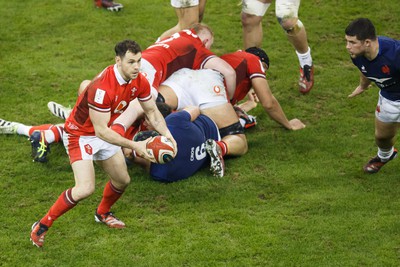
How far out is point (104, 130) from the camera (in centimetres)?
637

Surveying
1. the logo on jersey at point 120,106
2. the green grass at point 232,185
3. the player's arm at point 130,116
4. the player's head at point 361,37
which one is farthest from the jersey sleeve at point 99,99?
the player's head at point 361,37

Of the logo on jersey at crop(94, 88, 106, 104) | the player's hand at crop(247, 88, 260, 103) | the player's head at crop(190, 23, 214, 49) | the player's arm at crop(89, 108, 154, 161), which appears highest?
the logo on jersey at crop(94, 88, 106, 104)

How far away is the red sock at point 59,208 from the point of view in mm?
6691

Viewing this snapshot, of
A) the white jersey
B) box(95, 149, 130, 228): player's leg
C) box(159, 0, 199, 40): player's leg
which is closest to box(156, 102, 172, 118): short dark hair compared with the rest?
the white jersey

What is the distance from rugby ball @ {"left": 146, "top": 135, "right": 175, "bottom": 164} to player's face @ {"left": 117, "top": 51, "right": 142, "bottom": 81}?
567 millimetres

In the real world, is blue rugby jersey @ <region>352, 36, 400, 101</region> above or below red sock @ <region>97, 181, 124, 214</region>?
above

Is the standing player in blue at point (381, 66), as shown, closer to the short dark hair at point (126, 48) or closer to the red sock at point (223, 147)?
the red sock at point (223, 147)

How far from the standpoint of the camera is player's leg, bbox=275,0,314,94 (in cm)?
931

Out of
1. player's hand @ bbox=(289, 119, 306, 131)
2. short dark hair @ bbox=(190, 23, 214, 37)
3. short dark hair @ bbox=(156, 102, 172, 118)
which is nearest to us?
short dark hair @ bbox=(156, 102, 172, 118)

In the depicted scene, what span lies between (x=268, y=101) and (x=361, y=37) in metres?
1.83

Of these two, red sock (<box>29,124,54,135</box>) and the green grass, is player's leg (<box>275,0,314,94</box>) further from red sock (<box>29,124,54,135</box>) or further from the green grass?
red sock (<box>29,124,54,135</box>)

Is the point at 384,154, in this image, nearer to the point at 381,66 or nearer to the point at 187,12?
the point at 381,66

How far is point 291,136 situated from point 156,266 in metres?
3.09

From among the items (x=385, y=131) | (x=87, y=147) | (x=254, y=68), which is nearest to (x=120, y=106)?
(x=87, y=147)
